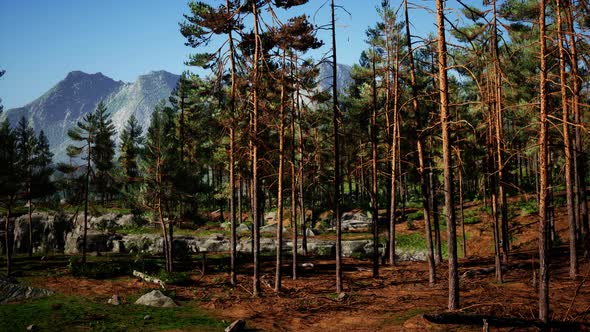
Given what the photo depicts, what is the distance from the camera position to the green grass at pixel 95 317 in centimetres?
1122

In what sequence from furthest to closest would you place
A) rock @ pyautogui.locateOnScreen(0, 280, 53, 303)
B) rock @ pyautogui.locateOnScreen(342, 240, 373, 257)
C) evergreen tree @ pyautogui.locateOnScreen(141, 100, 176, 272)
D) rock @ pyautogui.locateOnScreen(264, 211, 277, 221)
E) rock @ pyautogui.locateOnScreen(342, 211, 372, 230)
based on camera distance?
rock @ pyautogui.locateOnScreen(264, 211, 277, 221)
rock @ pyautogui.locateOnScreen(342, 211, 372, 230)
rock @ pyautogui.locateOnScreen(342, 240, 373, 257)
evergreen tree @ pyautogui.locateOnScreen(141, 100, 176, 272)
rock @ pyautogui.locateOnScreen(0, 280, 53, 303)

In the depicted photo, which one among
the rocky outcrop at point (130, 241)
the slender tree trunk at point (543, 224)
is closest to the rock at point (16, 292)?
the rocky outcrop at point (130, 241)

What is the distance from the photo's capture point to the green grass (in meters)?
11.2

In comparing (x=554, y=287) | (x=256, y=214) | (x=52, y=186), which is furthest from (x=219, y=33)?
(x=52, y=186)

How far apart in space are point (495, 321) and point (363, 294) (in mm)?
7020

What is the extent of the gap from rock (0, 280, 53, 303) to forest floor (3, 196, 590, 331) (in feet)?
4.76

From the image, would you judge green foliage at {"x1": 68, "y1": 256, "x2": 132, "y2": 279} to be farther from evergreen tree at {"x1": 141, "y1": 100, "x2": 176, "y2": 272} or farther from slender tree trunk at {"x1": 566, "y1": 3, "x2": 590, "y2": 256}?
slender tree trunk at {"x1": 566, "y1": 3, "x2": 590, "y2": 256}

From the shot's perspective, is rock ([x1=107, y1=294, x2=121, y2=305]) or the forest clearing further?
rock ([x1=107, y1=294, x2=121, y2=305])

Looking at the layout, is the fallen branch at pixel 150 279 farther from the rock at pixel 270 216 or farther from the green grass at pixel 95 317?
the rock at pixel 270 216

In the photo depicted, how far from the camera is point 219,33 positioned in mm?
16859

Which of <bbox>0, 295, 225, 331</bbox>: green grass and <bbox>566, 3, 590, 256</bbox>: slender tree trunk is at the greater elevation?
<bbox>566, 3, 590, 256</bbox>: slender tree trunk

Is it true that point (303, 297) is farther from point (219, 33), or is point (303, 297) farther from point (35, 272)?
point (35, 272)

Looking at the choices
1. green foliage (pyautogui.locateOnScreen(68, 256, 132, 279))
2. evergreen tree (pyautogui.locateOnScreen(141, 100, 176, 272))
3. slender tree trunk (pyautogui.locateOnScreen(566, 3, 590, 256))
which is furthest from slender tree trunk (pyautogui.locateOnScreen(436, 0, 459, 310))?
green foliage (pyautogui.locateOnScreen(68, 256, 132, 279))

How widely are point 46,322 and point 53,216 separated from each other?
34.5 meters
